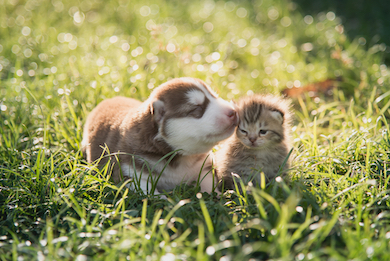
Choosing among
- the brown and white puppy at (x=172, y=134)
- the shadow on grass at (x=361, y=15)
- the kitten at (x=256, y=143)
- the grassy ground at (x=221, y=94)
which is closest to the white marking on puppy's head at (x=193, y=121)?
the brown and white puppy at (x=172, y=134)

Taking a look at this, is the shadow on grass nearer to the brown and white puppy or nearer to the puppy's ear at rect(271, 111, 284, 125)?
the puppy's ear at rect(271, 111, 284, 125)

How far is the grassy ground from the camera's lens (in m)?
2.49

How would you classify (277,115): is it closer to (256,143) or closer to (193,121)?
(256,143)

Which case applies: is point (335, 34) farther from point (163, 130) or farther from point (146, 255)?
point (146, 255)

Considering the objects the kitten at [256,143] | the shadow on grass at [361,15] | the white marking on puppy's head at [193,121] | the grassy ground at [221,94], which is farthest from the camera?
the shadow on grass at [361,15]

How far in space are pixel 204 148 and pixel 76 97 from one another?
98.5 inches

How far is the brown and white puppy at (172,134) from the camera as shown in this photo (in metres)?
3.21

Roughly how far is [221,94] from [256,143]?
210cm

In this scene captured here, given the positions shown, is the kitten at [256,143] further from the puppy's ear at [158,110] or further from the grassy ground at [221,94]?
the puppy's ear at [158,110]

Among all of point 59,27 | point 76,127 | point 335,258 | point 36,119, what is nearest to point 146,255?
point 335,258

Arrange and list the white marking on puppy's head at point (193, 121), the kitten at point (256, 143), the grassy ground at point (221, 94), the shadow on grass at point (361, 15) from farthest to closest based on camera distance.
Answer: the shadow on grass at point (361, 15) < the kitten at point (256, 143) < the white marking on puppy's head at point (193, 121) < the grassy ground at point (221, 94)

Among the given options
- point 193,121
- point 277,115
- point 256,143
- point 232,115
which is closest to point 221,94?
point 277,115

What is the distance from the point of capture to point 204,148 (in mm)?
3342

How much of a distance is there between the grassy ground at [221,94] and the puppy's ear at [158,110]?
68cm
